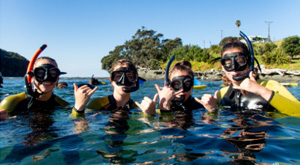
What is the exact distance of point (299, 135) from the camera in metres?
2.31

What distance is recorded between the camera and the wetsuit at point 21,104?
348cm

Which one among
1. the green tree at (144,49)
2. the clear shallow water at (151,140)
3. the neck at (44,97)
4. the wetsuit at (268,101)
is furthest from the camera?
the green tree at (144,49)

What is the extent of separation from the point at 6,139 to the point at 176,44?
4895cm

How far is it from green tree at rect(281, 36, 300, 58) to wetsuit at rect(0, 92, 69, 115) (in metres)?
32.6

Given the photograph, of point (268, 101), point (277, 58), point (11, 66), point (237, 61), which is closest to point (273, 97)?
point (268, 101)

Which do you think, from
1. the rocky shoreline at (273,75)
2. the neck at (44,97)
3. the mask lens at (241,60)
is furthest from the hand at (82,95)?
the rocky shoreline at (273,75)

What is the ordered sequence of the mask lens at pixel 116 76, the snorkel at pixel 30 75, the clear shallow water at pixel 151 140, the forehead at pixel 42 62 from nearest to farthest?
1. the clear shallow water at pixel 151 140
2. the snorkel at pixel 30 75
3. the mask lens at pixel 116 76
4. the forehead at pixel 42 62

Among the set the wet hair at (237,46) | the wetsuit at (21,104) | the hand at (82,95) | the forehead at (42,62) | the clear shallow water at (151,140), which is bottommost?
the clear shallow water at (151,140)

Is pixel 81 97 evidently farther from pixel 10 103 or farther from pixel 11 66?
pixel 11 66

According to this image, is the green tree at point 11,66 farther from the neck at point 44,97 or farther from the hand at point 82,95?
the hand at point 82,95

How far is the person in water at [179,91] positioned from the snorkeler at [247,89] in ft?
1.27

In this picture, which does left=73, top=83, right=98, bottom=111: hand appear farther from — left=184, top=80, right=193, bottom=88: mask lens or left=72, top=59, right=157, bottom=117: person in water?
left=184, top=80, right=193, bottom=88: mask lens

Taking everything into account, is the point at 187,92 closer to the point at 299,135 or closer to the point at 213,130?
the point at 213,130

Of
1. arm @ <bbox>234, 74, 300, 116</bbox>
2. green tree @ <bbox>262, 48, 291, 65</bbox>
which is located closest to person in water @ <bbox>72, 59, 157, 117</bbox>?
arm @ <bbox>234, 74, 300, 116</bbox>
